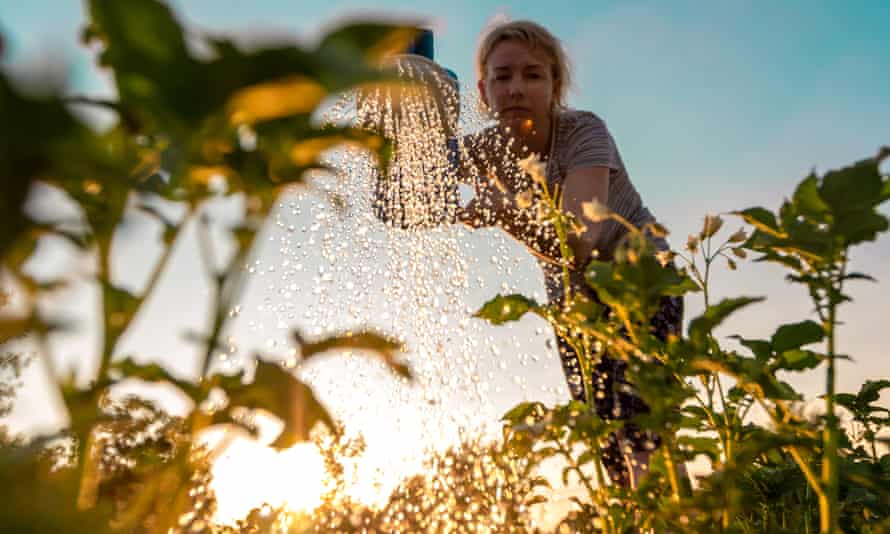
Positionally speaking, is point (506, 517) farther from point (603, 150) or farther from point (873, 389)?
point (603, 150)

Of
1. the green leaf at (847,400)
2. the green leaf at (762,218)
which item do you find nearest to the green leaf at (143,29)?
the green leaf at (762,218)

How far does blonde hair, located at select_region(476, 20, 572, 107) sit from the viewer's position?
4.52 metres

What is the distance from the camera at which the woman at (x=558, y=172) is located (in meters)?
3.65

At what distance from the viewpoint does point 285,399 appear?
695mm

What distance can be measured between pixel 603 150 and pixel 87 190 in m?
3.34

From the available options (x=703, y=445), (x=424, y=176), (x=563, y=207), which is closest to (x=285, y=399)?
(x=703, y=445)

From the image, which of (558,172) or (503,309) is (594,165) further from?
(503,309)

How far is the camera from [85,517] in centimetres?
51

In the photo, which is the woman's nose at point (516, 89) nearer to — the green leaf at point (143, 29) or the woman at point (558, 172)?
the woman at point (558, 172)

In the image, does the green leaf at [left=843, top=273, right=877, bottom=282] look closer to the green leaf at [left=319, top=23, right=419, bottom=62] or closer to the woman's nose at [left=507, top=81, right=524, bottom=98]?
the green leaf at [left=319, top=23, right=419, bottom=62]

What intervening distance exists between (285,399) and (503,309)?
0.80 metres

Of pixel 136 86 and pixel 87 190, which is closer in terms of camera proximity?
pixel 136 86

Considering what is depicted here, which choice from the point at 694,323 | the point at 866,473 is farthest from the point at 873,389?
the point at 694,323

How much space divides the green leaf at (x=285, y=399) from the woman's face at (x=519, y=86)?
360cm
